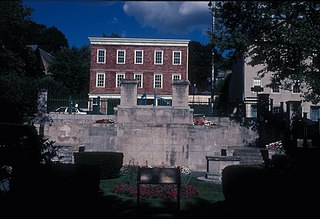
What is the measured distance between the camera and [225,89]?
56281 millimetres

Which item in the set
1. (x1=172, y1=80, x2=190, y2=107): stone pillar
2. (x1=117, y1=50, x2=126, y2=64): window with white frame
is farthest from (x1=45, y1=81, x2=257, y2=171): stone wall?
(x1=117, y1=50, x2=126, y2=64): window with white frame

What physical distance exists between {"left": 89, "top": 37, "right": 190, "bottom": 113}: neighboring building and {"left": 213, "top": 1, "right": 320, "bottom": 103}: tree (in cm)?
2323

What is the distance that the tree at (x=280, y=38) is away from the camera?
15703mm

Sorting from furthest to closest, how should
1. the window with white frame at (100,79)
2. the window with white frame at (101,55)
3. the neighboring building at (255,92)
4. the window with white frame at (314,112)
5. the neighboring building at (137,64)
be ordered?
the window with white frame at (100,79), the window with white frame at (101,55), the neighboring building at (137,64), the window with white frame at (314,112), the neighboring building at (255,92)

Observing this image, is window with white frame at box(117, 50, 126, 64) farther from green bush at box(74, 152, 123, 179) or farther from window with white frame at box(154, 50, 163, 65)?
green bush at box(74, 152, 123, 179)

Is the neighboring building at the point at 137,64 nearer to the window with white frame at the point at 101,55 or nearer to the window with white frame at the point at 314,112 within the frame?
the window with white frame at the point at 101,55

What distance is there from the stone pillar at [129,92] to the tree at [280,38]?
5.10 m

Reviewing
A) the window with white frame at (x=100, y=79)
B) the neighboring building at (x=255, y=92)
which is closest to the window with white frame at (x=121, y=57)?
the window with white frame at (x=100, y=79)

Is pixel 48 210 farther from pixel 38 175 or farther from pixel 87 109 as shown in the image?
pixel 87 109

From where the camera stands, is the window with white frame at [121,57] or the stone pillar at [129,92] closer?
the stone pillar at [129,92]

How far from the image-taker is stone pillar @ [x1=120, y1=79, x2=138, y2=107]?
1931 centimetres

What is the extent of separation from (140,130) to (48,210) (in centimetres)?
1186

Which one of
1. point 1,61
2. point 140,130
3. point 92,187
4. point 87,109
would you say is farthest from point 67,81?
point 92,187

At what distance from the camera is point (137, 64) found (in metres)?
42.4
